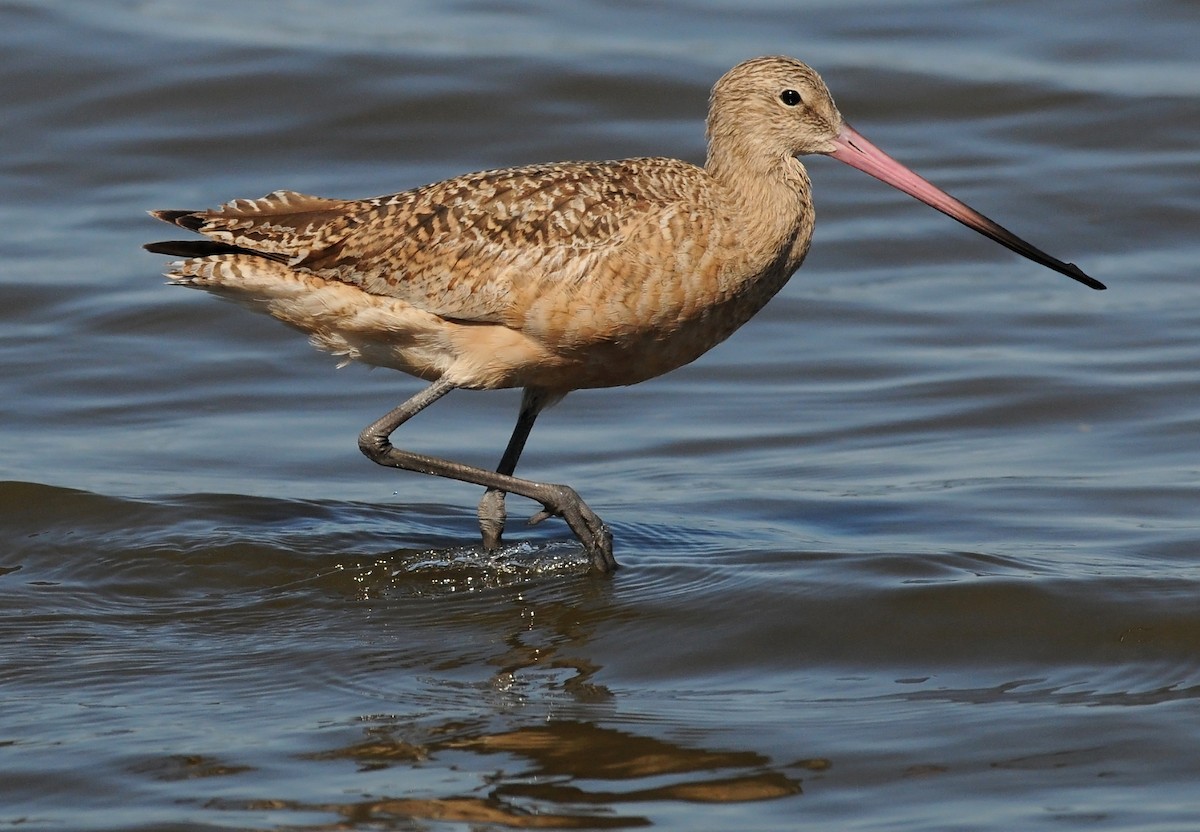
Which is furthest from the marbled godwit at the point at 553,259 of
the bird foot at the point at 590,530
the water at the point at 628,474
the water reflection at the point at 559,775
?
the water reflection at the point at 559,775

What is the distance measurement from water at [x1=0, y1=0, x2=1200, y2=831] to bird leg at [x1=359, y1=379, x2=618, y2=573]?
0.51 feet

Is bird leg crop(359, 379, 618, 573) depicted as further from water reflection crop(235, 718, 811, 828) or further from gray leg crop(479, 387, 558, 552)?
water reflection crop(235, 718, 811, 828)

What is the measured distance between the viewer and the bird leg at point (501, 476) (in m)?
6.91

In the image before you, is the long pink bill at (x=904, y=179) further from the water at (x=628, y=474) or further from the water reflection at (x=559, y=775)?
the water reflection at (x=559, y=775)

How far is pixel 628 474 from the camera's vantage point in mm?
8391

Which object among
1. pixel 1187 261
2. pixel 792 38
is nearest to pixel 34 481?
pixel 1187 261

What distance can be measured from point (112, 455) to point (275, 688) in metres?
3.00

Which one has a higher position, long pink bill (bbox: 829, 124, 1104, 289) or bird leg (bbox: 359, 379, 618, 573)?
long pink bill (bbox: 829, 124, 1104, 289)

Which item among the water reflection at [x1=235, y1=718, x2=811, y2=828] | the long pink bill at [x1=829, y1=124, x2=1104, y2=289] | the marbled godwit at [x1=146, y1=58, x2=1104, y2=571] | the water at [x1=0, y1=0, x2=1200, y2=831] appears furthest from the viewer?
the long pink bill at [x1=829, y1=124, x2=1104, y2=289]

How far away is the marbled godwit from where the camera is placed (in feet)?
22.1

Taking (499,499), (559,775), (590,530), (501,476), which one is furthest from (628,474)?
(559,775)

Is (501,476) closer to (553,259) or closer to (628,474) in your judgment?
(553,259)

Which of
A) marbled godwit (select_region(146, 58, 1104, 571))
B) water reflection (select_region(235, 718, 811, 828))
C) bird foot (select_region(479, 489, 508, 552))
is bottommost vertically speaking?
water reflection (select_region(235, 718, 811, 828))

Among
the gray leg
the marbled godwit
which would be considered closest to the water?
the gray leg
